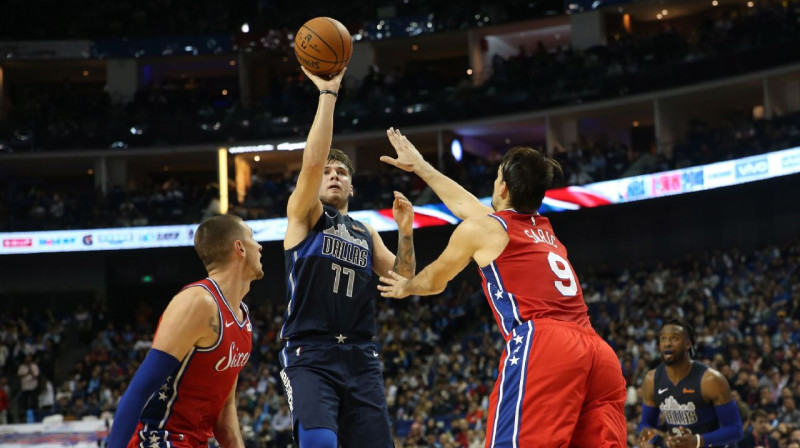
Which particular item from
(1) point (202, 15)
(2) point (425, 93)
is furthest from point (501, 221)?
(1) point (202, 15)

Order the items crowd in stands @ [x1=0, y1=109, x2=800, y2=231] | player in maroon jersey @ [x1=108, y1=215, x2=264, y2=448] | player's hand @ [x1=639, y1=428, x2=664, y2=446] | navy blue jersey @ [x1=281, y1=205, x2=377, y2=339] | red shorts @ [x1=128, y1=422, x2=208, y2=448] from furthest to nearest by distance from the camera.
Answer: crowd in stands @ [x1=0, y1=109, x2=800, y2=231]
player's hand @ [x1=639, y1=428, x2=664, y2=446]
navy blue jersey @ [x1=281, y1=205, x2=377, y2=339]
red shorts @ [x1=128, y1=422, x2=208, y2=448]
player in maroon jersey @ [x1=108, y1=215, x2=264, y2=448]

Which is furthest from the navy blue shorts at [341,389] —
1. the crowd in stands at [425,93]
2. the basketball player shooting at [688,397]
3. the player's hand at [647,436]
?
the crowd in stands at [425,93]

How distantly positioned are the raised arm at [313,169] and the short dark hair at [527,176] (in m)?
1.00

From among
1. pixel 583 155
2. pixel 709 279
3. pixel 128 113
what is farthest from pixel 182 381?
pixel 128 113

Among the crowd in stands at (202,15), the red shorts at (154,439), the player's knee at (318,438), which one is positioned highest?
the crowd in stands at (202,15)

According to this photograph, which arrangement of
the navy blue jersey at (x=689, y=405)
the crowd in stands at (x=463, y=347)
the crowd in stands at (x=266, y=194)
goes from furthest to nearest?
the crowd in stands at (x=266, y=194) → the crowd in stands at (x=463, y=347) → the navy blue jersey at (x=689, y=405)

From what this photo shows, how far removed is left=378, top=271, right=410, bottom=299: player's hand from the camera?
199 inches

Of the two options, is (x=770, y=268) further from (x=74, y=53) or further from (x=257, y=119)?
(x=74, y=53)

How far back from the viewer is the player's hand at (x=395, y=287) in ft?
16.6

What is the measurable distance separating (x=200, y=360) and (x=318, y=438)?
89 centimetres

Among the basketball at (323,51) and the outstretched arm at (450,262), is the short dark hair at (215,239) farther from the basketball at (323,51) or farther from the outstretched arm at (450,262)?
the basketball at (323,51)

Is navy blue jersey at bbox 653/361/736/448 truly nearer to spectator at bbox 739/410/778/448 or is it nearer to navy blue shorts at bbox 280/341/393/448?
navy blue shorts at bbox 280/341/393/448

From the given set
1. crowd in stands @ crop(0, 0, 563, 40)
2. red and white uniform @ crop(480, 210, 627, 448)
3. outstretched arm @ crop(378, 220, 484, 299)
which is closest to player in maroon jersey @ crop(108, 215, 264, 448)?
outstretched arm @ crop(378, 220, 484, 299)

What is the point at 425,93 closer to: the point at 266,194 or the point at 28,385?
the point at 266,194
